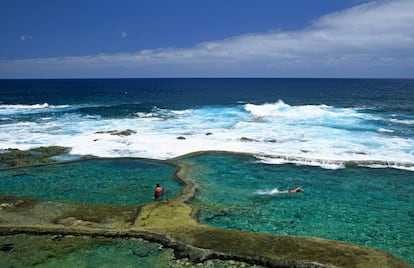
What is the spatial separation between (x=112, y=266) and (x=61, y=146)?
22.4 metres

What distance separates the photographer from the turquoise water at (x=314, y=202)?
1748 cm

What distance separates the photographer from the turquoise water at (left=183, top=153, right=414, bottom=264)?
17484mm

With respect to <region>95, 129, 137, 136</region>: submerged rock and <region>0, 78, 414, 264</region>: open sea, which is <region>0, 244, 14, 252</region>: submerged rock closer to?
<region>0, 78, 414, 264</region>: open sea

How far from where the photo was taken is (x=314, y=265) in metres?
13.1

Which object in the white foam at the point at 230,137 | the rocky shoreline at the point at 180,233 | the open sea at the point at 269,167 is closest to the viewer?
the rocky shoreline at the point at 180,233

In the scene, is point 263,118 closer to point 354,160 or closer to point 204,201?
point 354,160

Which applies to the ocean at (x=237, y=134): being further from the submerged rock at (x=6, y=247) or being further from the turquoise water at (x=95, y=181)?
the submerged rock at (x=6, y=247)

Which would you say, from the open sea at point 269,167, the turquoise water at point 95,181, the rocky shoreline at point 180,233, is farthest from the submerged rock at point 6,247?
the open sea at point 269,167

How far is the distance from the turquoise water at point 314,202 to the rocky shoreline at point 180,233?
1.83m

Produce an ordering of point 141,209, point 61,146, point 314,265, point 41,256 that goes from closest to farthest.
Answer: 1. point 314,265
2. point 41,256
3. point 141,209
4. point 61,146

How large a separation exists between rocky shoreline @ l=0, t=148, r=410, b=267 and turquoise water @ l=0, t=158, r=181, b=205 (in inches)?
71.7

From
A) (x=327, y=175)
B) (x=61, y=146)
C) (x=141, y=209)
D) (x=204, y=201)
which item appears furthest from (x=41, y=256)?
(x=61, y=146)

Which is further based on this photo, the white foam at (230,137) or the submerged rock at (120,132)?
the submerged rock at (120,132)

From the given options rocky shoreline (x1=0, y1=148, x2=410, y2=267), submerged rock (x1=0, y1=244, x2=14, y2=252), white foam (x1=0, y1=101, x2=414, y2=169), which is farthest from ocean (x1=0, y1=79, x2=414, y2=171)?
submerged rock (x1=0, y1=244, x2=14, y2=252)
